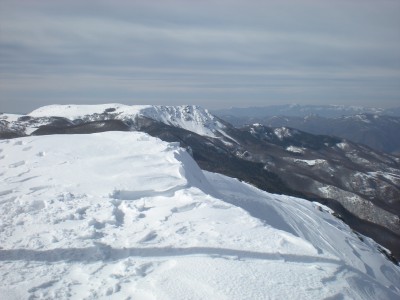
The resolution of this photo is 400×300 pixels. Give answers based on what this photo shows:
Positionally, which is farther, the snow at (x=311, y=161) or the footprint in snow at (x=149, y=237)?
the snow at (x=311, y=161)

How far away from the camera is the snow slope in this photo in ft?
30.3

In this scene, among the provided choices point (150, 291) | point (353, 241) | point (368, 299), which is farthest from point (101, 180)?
point (353, 241)

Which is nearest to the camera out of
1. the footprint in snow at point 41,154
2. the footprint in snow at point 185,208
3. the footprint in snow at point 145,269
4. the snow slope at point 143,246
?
the snow slope at point 143,246

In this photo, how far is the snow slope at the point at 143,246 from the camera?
9250mm

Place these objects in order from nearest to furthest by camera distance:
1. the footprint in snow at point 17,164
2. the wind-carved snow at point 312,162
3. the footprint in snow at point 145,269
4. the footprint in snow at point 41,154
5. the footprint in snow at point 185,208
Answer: the footprint in snow at point 145,269 < the footprint in snow at point 185,208 < the footprint in snow at point 17,164 < the footprint in snow at point 41,154 < the wind-carved snow at point 312,162

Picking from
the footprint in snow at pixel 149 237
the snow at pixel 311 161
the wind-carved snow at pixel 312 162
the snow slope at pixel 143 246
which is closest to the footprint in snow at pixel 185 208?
the snow slope at pixel 143 246

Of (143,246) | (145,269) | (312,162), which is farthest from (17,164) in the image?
(312,162)

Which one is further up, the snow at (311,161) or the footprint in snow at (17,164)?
the footprint in snow at (17,164)

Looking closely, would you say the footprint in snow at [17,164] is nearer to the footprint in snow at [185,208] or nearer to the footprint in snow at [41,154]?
the footprint in snow at [41,154]

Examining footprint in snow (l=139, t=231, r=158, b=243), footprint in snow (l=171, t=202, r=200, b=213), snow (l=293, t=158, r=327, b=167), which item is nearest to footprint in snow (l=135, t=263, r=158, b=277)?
footprint in snow (l=139, t=231, r=158, b=243)

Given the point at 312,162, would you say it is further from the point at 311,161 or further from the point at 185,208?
the point at 185,208

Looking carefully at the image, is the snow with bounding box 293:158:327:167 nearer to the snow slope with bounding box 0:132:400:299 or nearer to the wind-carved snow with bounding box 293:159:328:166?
the wind-carved snow with bounding box 293:159:328:166

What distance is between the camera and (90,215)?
13484 mm

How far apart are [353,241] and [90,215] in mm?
24854
